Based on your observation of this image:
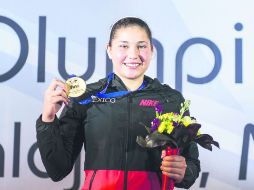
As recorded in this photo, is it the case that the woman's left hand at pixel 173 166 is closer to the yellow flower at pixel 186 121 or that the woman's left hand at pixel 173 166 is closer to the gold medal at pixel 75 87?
the yellow flower at pixel 186 121

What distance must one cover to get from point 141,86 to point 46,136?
435mm

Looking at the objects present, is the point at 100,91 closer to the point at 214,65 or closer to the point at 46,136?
the point at 46,136

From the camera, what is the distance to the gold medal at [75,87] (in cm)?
150

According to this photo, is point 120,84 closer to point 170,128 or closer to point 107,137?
point 107,137

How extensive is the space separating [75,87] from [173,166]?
44 centimetres

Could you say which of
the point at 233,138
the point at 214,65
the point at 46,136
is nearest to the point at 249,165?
the point at 233,138

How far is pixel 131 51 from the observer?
159 centimetres

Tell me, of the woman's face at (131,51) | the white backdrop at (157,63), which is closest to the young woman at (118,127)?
the woman's face at (131,51)

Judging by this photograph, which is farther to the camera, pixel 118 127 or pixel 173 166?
pixel 118 127

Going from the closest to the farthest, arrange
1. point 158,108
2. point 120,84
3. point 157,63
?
point 158,108 → point 120,84 → point 157,63

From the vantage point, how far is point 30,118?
2420 millimetres

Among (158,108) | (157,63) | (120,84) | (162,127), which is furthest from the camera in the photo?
(157,63)

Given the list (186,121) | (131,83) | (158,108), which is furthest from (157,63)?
(186,121)

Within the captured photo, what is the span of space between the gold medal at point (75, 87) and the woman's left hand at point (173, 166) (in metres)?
0.36
